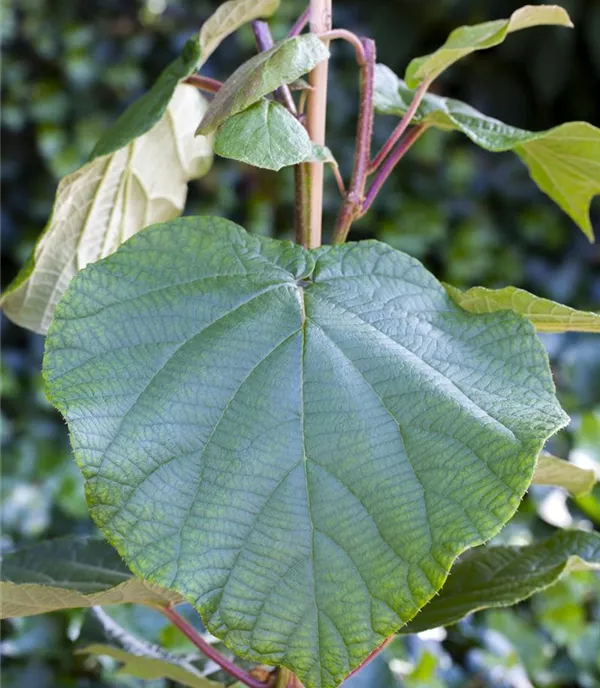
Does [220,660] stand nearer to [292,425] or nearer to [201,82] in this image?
[292,425]

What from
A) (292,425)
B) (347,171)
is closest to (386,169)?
(292,425)

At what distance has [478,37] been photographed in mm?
629

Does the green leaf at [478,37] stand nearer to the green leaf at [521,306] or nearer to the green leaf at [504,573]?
the green leaf at [521,306]

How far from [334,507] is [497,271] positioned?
2.02 m

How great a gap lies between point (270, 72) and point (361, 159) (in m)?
0.12

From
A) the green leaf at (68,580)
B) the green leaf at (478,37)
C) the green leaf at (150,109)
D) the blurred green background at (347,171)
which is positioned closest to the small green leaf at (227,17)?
the green leaf at (150,109)

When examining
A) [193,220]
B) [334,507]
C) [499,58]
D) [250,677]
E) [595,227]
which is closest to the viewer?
[334,507]

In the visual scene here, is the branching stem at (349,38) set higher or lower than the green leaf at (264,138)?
higher

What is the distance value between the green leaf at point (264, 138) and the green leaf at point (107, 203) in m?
0.17

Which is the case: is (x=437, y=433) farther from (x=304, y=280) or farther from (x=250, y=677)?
(x=250, y=677)

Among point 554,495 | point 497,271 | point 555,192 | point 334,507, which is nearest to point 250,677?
point 334,507

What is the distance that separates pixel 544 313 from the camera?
1.70 ft

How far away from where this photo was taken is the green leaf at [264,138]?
1.52 feet

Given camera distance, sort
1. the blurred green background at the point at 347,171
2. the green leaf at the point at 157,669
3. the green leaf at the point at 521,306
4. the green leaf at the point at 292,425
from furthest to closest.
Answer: the blurred green background at the point at 347,171
the green leaf at the point at 157,669
the green leaf at the point at 521,306
the green leaf at the point at 292,425
